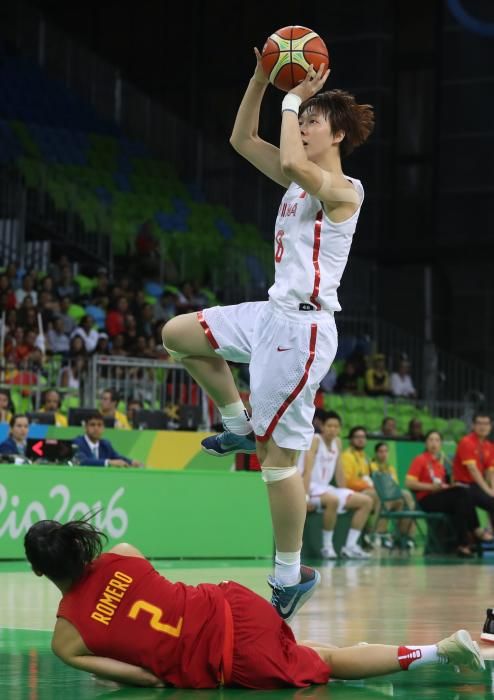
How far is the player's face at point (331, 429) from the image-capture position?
47.9 feet

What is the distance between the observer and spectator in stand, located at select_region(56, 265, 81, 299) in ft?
65.7

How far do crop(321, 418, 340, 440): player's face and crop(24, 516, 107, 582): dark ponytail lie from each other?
9.59m

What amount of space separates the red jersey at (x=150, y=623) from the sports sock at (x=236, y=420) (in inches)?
49.5

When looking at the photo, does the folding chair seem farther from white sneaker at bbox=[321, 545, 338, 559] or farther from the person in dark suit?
the person in dark suit

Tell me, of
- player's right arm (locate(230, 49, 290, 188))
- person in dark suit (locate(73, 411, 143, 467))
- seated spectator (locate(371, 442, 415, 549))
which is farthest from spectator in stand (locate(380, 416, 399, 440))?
player's right arm (locate(230, 49, 290, 188))


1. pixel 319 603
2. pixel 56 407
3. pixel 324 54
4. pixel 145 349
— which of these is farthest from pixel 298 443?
pixel 145 349

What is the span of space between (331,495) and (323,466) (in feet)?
1.29

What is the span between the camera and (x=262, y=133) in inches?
1065

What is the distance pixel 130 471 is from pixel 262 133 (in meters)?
15.6

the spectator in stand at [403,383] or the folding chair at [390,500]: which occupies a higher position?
the spectator in stand at [403,383]

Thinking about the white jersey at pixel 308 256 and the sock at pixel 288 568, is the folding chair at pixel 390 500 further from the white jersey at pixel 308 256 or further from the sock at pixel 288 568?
the white jersey at pixel 308 256

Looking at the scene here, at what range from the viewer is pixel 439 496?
52.2 feet

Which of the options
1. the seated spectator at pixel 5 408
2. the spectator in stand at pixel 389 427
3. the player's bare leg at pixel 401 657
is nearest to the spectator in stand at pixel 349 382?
the spectator in stand at pixel 389 427

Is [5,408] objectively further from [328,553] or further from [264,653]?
[264,653]
